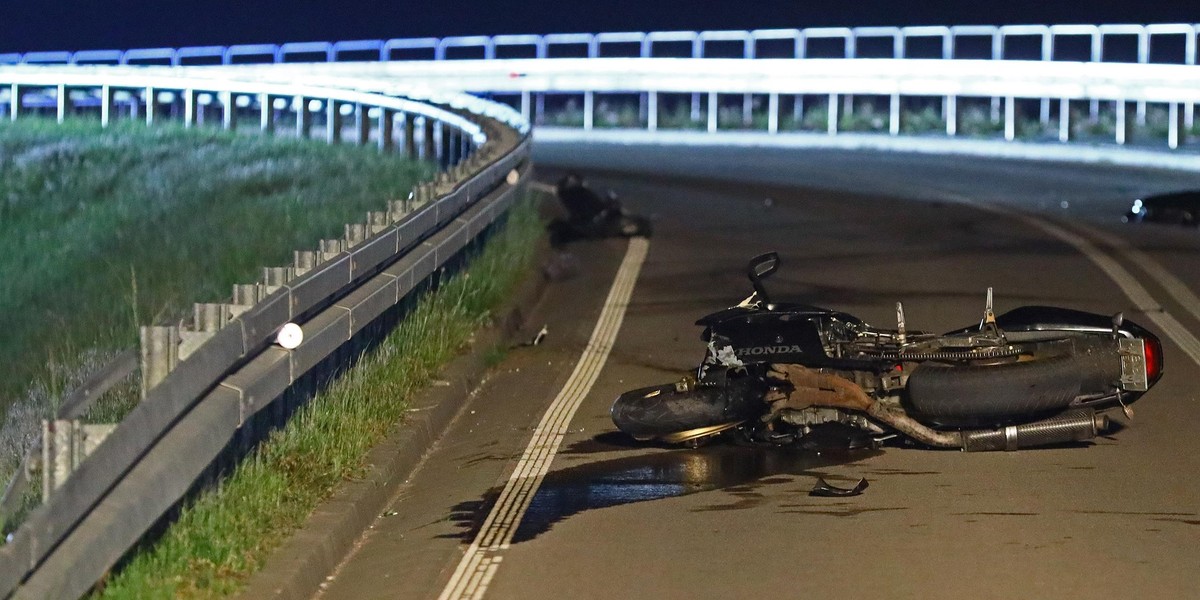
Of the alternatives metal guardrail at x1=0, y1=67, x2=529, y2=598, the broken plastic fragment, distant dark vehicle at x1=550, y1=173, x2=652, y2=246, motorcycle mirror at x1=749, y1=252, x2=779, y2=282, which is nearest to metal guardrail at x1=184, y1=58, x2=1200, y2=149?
distant dark vehicle at x1=550, y1=173, x2=652, y2=246

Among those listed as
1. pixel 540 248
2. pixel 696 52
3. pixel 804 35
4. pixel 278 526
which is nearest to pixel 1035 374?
pixel 278 526

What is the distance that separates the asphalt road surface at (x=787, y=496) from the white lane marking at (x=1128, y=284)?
2.9 inches

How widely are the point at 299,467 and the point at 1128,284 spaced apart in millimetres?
9277

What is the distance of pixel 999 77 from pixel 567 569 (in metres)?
34.5

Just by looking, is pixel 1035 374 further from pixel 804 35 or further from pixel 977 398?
pixel 804 35

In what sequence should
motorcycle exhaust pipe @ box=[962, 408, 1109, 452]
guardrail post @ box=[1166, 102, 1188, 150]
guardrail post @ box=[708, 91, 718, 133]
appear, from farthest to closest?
1. guardrail post @ box=[708, 91, 718, 133]
2. guardrail post @ box=[1166, 102, 1188, 150]
3. motorcycle exhaust pipe @ box=[962, 408, 1109, 452]

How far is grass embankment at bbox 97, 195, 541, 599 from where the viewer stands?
22.8ft

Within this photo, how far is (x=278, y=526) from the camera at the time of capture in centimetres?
780

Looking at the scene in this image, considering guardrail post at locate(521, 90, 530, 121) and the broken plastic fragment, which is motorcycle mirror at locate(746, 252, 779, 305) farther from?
guardrail post at locate(521, 90, 530, 121)

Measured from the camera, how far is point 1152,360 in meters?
9.71

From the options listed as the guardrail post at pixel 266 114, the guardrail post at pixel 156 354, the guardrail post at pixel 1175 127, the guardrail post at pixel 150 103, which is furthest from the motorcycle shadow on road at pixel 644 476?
the guardrail post at pixel 1175 127

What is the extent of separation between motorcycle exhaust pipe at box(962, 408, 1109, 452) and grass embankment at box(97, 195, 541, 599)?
10.6 feet

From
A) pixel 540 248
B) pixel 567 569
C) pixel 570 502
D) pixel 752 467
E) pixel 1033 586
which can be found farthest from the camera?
pixel 540 248

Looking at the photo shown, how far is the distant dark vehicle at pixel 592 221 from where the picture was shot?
1902 centimetres
